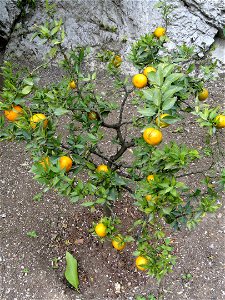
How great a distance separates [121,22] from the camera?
335cm

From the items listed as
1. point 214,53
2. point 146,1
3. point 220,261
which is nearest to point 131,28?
point 146,1

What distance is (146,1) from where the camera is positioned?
324 centimetres

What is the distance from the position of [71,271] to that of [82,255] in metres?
0.15

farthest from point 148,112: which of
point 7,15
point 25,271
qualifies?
point 7,15

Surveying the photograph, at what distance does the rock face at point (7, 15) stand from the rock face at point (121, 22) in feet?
0.15

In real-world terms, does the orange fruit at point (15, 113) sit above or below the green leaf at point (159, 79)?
below

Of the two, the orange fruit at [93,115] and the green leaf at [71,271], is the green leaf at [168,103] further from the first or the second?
the green leaf at [71,271]

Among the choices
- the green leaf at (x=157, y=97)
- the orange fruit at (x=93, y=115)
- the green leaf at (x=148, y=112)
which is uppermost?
the green leaf at (x=157, y=97)

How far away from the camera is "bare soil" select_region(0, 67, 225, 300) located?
1.99 metres

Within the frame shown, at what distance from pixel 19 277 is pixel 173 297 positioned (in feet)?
2.95

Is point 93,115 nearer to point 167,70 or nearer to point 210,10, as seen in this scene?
point 167,70

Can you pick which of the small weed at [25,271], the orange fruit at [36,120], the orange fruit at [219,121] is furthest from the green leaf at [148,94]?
the small weed at [25,271]

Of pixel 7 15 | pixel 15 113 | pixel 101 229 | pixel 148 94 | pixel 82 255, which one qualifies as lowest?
pixel 82 255

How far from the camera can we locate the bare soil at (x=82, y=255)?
6.52 ft
